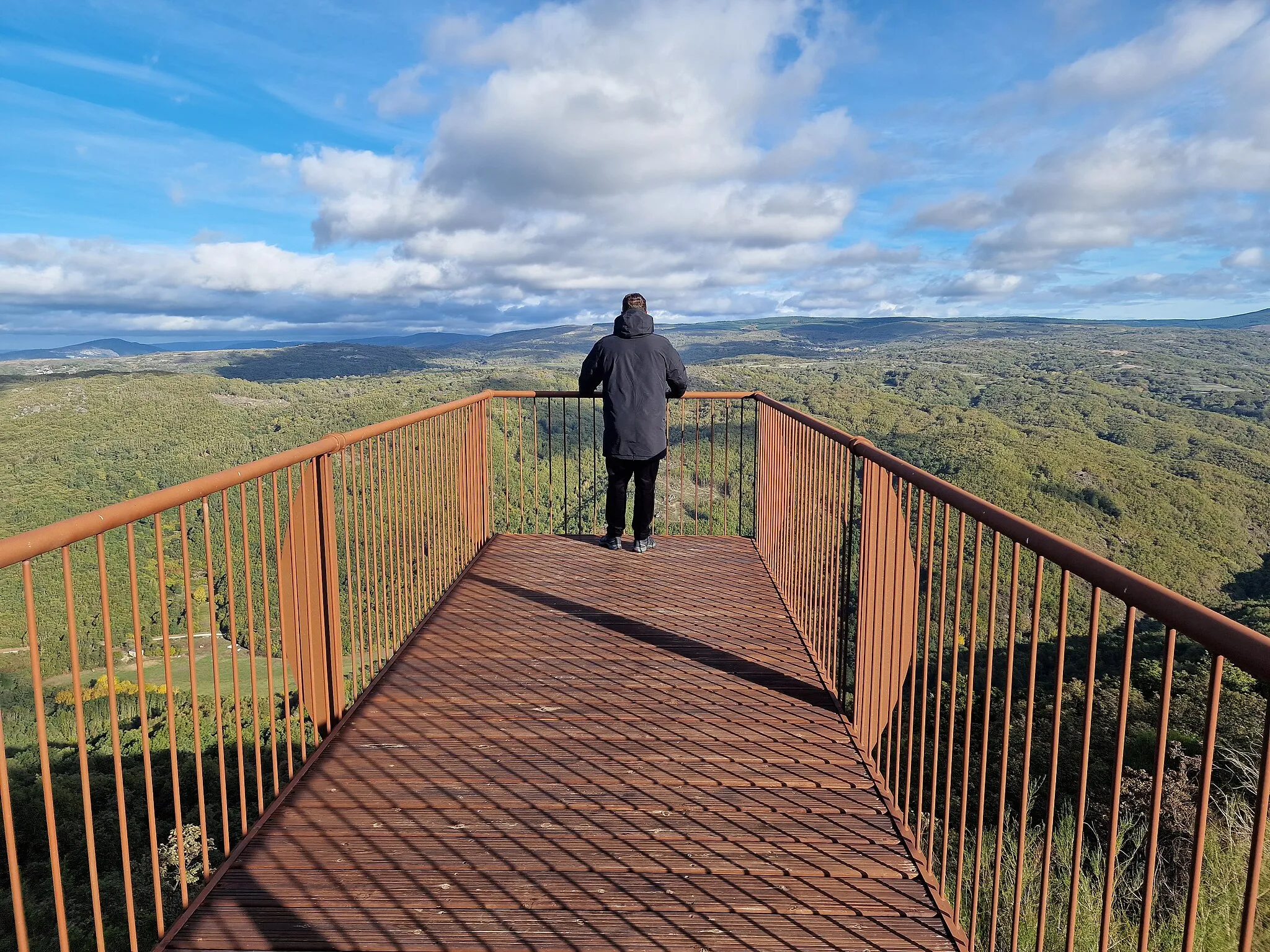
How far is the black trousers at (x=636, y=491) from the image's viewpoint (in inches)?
221

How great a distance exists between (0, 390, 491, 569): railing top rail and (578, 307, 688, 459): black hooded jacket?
2.16 m

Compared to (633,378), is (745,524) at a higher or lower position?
lower

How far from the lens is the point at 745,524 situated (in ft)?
138

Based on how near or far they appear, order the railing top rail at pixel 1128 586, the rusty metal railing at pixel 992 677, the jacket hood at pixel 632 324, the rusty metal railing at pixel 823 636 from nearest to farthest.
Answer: the railing top rail at pixel 1128 586, the rusty metal railing at pixel 992 677, the rusty metal railing at pixel 823 636, the jacket hood at pixel 632 324

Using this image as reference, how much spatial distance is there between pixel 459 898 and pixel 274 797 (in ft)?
2.96

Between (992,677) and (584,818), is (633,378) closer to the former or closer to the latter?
(584,818)

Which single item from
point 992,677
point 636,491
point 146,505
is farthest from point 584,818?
point 636,491

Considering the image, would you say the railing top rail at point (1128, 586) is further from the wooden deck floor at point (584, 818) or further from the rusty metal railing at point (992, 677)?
the wooden deck floor at point (584, 818)

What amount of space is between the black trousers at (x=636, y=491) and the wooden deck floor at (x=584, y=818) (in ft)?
5.09

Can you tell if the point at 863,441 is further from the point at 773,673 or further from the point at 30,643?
the point at 30,643

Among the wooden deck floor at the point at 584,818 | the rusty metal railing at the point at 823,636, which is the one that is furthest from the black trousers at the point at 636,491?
the wooden deck floor at the point at 584,818

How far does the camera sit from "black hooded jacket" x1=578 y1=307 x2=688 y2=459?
533cm

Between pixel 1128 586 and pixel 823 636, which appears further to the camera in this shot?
pixel 823 636

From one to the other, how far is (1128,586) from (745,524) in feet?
135
